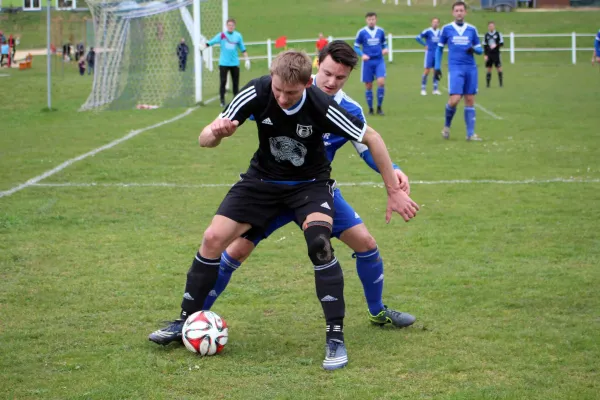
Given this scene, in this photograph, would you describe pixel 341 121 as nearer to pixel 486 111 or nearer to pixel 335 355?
pixel 335 355

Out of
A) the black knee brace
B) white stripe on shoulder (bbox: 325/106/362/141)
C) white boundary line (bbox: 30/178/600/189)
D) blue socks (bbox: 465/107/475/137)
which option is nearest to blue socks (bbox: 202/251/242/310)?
the black knee brace

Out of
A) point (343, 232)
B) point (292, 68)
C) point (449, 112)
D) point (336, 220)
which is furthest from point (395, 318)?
point (449, 112)

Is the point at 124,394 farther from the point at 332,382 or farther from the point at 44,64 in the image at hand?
the point at 44,64

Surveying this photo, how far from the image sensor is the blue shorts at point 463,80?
14.2 metres

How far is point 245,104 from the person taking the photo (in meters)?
4.83

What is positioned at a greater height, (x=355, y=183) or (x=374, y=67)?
(x=374, y=67)

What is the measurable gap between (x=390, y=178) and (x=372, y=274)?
2.44 ft

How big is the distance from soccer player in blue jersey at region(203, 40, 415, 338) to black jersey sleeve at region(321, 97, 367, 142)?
32 cm

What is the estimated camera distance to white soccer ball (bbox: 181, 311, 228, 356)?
491 centimetres

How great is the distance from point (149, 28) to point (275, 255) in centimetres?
1554

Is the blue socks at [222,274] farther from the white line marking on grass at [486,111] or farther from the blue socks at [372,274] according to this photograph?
the white line marking on grass at [486,111]

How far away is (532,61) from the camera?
134 ft

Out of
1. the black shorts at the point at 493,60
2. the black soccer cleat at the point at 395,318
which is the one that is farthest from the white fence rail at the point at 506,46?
the black soccer cleat at the point at 395,318

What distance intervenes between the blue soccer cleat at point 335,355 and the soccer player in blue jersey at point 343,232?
733 mm
